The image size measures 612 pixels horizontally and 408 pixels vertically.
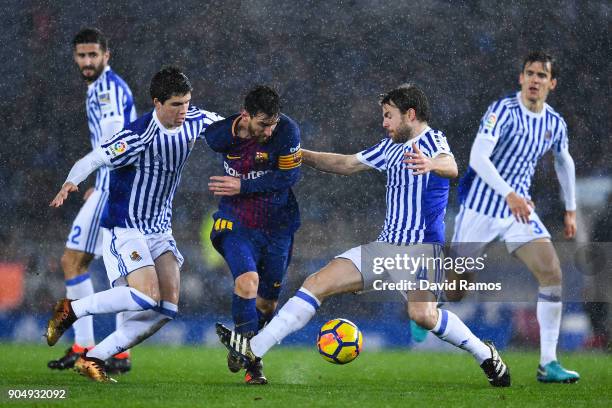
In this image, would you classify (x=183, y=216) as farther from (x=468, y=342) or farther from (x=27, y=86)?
(x=468, y=342)

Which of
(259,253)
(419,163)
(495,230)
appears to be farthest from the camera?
(495,230)

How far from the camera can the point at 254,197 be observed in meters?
5.70

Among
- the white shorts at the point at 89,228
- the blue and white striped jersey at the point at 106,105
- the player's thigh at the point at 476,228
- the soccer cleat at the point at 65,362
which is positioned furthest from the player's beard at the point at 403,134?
the soccer cleat at the point at 65,362

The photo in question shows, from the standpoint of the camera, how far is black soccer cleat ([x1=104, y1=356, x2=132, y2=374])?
21.1 ft

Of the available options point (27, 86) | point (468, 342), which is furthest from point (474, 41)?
point (468, 342)

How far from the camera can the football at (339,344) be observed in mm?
5281

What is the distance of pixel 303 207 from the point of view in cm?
A: 1228


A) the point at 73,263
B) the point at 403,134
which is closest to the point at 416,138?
the point at 403,134

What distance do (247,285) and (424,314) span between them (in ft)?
3.13

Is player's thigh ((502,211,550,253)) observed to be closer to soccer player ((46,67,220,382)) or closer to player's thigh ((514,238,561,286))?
player's thigh ((514,238,561,286))

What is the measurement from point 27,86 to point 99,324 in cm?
472

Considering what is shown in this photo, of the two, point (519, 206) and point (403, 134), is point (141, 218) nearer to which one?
point (403, 134)

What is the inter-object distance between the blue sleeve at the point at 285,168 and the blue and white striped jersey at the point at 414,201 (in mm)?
541

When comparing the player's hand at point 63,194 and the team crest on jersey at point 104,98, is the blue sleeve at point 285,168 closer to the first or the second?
the player's hand at point 63,194
